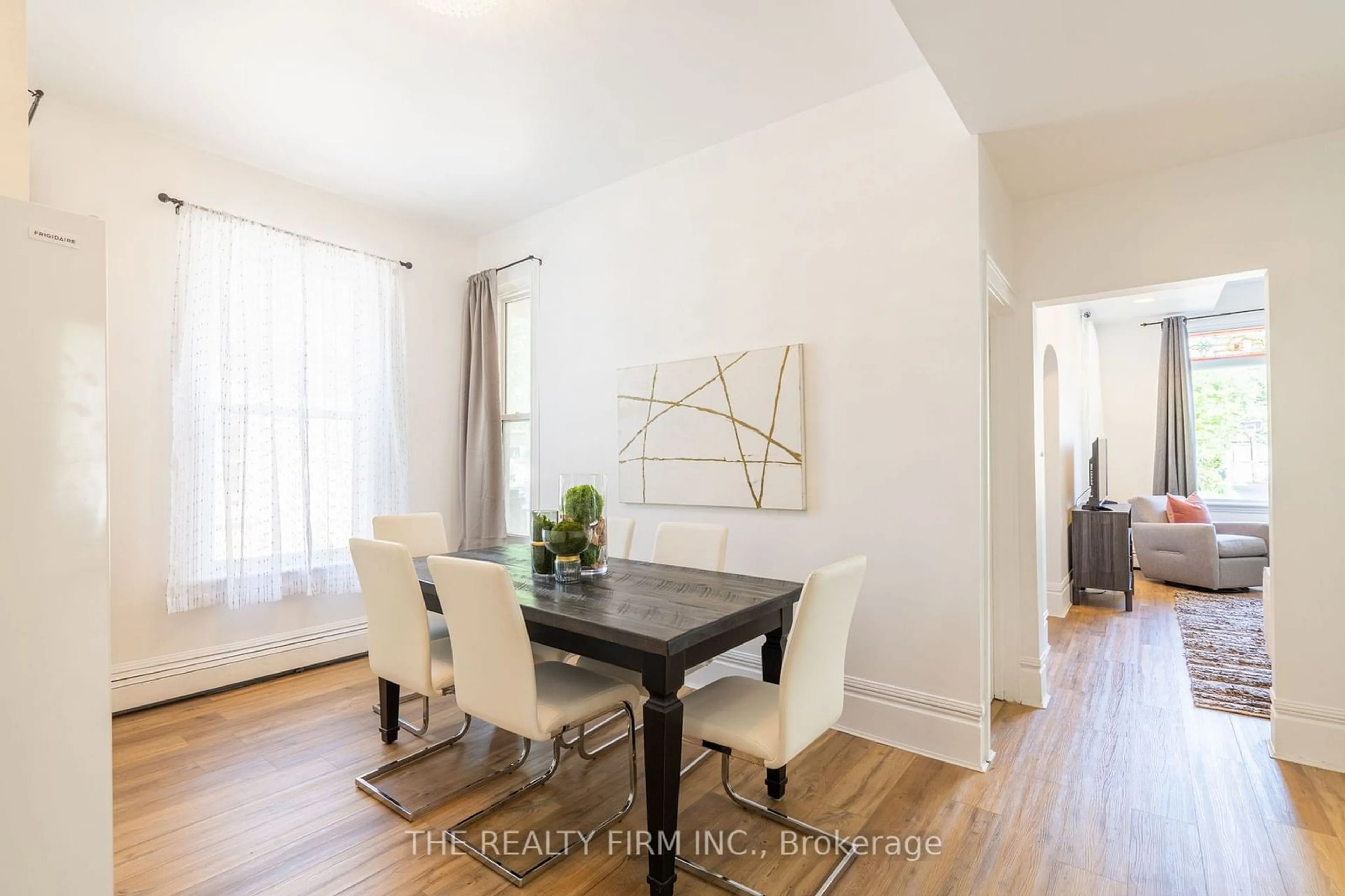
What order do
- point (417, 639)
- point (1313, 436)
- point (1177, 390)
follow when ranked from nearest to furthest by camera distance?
point (417, 639) → point (1313, 436) → point (1177, 390)

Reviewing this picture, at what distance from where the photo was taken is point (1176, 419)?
7.03m

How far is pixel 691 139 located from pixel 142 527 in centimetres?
350

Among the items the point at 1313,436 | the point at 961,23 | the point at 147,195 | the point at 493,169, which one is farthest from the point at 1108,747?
the point at 147,195

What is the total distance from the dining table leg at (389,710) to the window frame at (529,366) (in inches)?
61.6

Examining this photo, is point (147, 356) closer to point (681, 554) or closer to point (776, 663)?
point (681, 554)

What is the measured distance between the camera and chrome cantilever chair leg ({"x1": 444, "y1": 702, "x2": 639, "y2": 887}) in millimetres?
1854

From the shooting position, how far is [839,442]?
2.90 meters

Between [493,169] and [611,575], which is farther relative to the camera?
[493,169]

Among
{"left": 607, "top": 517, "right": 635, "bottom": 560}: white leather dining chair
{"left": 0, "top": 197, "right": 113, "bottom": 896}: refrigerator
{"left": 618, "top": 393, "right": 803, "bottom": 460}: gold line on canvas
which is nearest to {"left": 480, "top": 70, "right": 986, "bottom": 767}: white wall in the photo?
{"left": 618, "top": 393, "right": 803, "bottom": 460}: gold line on canvas

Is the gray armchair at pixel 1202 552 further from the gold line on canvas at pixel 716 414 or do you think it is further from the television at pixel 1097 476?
the gold line on canvas at pixel 716 414

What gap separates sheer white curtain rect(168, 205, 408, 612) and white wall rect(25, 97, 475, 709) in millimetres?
88

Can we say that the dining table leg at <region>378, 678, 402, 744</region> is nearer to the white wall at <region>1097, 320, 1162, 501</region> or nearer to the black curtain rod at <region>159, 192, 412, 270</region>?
the black curtain rod at <region>159, 192, 412, 270</region>

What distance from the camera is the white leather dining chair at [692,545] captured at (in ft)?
9.34

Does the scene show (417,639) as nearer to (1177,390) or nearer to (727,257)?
(727,257)
